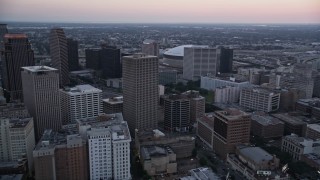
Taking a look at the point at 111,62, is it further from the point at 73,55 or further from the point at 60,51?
the point at 60,51

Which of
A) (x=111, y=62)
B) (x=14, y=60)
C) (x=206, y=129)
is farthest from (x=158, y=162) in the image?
(x=111, y=62)

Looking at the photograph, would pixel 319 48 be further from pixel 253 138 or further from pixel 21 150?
pixel 21 150

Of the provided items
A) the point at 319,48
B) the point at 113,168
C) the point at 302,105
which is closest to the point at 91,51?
the point at 302,105

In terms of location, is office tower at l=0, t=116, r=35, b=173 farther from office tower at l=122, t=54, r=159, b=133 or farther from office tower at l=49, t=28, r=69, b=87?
office tower at l=49, t=28, r=69, b=87

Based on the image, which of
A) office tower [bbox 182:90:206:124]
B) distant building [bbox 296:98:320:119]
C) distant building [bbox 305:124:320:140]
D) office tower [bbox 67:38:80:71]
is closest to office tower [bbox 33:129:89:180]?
office tower [bbox 182:90:206:124]

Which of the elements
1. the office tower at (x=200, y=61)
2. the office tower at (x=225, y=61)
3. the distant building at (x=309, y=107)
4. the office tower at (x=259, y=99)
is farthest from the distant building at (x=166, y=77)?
the distant building at (x=309, y=107)
